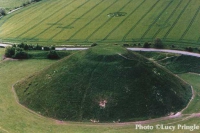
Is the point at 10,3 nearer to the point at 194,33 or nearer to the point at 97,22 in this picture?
the point at 97,22

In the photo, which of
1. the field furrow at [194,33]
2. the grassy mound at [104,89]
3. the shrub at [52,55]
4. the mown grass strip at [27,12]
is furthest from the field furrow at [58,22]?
the field furrow at [194,33]

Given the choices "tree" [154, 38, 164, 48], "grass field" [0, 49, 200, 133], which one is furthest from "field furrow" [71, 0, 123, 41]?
"grass field" [0, 49, 200, 133]

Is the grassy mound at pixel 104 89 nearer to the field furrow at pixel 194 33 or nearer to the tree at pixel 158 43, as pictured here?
the tree at pixel 158 43

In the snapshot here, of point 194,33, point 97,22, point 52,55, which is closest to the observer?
point 52,55

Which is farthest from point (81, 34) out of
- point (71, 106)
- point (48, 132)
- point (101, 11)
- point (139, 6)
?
point (48, 132)

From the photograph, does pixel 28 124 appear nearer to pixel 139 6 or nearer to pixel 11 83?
pixel 11 83

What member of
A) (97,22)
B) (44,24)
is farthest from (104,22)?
(44,24)

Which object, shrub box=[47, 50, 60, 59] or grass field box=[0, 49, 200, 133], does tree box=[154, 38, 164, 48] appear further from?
shrub box=[47, 50, 60, 59]
